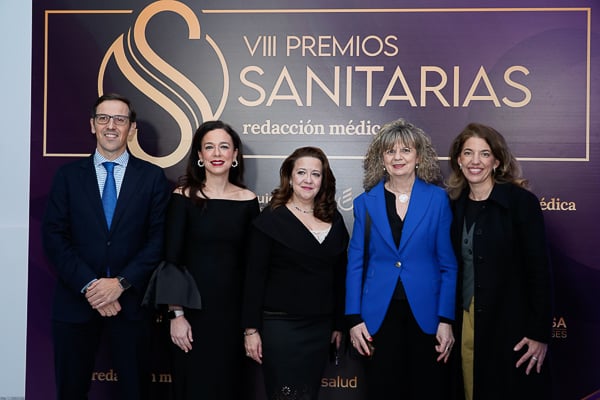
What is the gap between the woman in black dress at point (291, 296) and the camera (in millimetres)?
2639

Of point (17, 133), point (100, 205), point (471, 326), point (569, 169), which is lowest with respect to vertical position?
point (471, 326)

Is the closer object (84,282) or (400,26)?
(84,282)

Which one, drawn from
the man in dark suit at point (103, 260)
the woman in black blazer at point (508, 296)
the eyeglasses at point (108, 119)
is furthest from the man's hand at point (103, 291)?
the woman in black blazer at point (508, 296)

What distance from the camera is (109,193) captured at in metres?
2.89

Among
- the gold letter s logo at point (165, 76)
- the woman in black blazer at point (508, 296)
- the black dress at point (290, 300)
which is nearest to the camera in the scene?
the woman in black blazer at point (508, 296)

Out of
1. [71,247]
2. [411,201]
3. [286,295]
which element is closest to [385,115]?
[411,201]

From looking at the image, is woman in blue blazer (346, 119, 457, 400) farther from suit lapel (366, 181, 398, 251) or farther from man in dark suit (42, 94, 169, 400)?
man in dark suit (42, 94, 169, 400)

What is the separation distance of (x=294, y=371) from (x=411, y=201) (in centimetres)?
100

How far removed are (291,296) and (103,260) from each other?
0.99m

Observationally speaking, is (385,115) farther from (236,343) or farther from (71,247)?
(71,247)

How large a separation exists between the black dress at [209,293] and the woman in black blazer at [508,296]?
1176mm

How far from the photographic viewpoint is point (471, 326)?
264 cm

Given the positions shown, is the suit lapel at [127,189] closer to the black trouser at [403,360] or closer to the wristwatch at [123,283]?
the wristwatch at [123,283]

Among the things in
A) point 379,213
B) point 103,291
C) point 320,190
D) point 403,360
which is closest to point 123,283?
point 103,291
